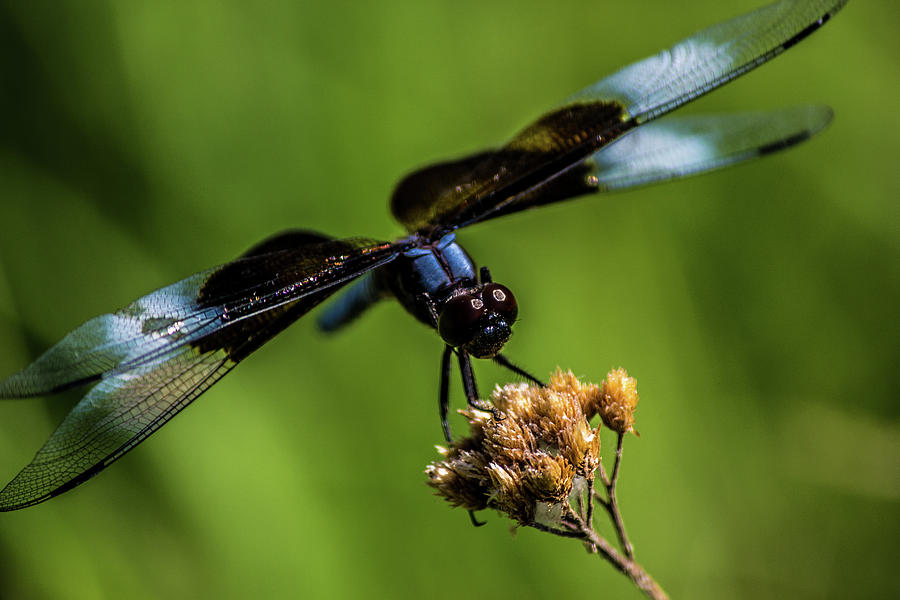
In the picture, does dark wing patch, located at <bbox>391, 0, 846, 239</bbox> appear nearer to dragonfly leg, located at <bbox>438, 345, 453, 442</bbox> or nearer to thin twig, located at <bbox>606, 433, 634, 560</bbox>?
dragonfly leg, located at <bbox>438, 345, 453, 442</bbox>

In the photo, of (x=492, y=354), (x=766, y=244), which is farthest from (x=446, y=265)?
(x=766, y=244)

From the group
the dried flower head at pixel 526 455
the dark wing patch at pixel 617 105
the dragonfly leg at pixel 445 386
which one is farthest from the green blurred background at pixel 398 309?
the dried flower head at pixel 526 455

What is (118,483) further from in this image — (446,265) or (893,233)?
(893,233)

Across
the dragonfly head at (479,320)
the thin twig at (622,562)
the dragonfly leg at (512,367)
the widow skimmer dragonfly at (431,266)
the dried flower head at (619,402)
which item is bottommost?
the thin twig at (622,562)

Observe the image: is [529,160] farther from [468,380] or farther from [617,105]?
[468,380]

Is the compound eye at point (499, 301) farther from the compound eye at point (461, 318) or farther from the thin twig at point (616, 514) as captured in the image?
the thin twig at point (616, 514)

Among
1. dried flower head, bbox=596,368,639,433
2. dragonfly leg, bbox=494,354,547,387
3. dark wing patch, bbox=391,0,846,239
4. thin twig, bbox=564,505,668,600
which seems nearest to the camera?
thin twig, bbox=564,505,668,600

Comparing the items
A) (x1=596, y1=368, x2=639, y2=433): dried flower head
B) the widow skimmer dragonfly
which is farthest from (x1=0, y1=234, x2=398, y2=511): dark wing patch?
(x1=596, y1=368, x2=639, y2=433): dried flower head

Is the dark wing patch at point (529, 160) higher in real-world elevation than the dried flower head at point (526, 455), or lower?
higher
